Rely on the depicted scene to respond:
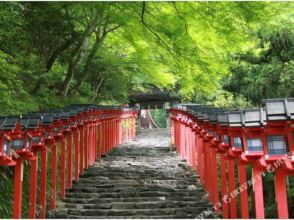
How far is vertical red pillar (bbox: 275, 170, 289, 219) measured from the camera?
5766mm

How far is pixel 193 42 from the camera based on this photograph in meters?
11.6

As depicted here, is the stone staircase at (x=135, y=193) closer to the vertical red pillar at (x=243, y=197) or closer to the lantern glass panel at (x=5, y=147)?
the vertical red pillar at (x=243, y=197)

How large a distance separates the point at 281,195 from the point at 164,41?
710 cm

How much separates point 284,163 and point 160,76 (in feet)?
49.5

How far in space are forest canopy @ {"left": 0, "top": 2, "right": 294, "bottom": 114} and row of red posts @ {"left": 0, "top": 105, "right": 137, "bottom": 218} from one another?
3.79 ft

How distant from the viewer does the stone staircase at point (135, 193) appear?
973 centimetres

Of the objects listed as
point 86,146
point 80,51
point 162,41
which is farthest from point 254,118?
point 80,51

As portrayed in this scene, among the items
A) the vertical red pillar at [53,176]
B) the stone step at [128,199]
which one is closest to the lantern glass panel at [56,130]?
the vertical red pillar at [53,176]

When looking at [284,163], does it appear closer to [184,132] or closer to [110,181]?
[110,181]

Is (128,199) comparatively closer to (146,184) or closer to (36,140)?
(146,184)

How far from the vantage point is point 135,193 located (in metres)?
10.9

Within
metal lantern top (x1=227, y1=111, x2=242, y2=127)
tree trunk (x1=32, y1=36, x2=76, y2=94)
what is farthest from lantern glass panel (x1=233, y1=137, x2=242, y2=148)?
tree trunk (x1=32, y1=36, x2=76, y2=94)

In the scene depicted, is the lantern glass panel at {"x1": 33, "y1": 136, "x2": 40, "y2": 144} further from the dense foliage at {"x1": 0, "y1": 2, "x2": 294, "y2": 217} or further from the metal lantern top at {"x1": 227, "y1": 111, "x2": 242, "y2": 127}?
the metal lantern top at {"x1": 227, "y1": 111, "x2": 242, "y2": 127}

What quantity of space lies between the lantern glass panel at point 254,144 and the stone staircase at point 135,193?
3.87 metres
